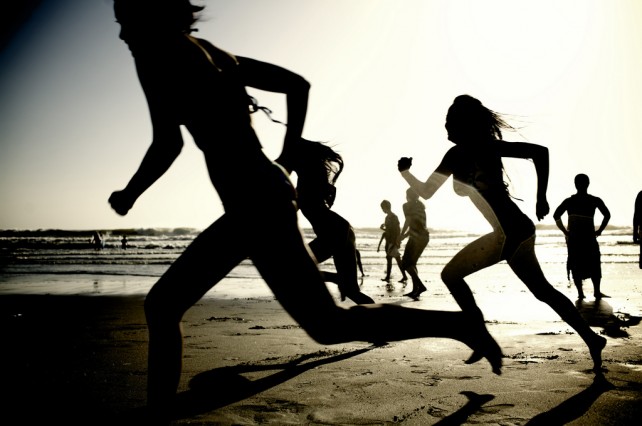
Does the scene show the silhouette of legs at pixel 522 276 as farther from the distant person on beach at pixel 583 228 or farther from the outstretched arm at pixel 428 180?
the distant person on beach at pixel 583 228

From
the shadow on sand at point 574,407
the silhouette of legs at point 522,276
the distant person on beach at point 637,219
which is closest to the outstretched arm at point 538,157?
the silhouette of legs at point 522,276

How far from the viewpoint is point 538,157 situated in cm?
354

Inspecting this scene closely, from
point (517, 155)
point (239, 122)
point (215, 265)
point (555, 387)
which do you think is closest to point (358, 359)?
point (555, 387)

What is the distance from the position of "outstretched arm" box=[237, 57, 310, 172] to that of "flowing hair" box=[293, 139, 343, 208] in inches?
101

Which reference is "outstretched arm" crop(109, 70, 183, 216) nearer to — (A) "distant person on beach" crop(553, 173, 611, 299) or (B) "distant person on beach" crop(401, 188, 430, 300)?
(A) "distant person on beach" crop(553, 173, 611, 299)

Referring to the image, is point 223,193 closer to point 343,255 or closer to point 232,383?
point 232,383

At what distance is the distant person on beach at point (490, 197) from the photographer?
3490 mm

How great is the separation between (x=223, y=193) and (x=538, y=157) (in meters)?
2.53

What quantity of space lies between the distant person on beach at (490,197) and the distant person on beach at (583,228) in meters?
4.87

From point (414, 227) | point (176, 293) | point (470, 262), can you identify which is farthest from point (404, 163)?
point (414, 227)

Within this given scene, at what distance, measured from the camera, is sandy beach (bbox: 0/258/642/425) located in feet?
9.49

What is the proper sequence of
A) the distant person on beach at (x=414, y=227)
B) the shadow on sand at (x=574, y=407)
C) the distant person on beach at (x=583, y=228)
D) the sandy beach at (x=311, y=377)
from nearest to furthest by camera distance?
the shadow on sand at (x=574, y=407) < the sandy beach at (x=311, y=377) < the distant person on beach at (x=583, y=228) < the distant person on beach at (x=414, y=227)

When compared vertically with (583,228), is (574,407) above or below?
below

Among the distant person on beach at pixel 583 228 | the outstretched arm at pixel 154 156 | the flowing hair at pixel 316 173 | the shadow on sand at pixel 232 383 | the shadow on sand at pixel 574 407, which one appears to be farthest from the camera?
the distant person on beach at pixel 583 228
